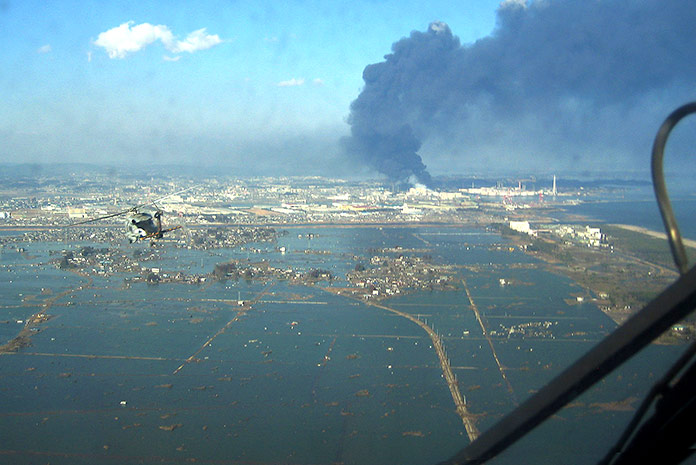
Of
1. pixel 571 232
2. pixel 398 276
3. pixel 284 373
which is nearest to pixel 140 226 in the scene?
pixel 284 373

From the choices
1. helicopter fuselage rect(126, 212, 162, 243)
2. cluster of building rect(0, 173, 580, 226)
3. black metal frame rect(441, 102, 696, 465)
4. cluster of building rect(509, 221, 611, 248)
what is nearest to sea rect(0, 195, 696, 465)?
helicopter fuselage rect(126, 212, 162, 243)

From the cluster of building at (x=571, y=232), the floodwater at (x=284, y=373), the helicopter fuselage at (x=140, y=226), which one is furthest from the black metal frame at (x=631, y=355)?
the cluster of building at (x=571, y=232)

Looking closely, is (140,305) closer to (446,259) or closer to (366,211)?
(446,259)

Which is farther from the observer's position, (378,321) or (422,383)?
(378,321)

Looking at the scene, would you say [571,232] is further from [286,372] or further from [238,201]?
[238,201]

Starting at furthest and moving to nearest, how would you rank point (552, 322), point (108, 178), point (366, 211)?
1. point (108, 178)
2. point (366, 211)
3. point (552, 322)

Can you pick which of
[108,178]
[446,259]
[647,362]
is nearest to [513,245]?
[446,259]
